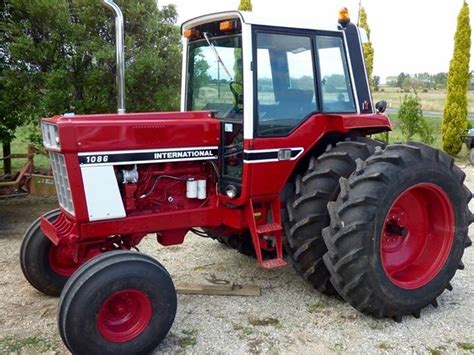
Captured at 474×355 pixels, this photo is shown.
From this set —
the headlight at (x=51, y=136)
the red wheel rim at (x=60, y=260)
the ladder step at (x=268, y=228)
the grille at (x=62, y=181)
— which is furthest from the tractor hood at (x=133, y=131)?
the red wheel rim at (x=60, y=260)

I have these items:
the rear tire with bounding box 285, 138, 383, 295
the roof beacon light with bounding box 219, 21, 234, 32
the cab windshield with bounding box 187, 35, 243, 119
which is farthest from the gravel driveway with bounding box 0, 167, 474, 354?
the roof beacon light with bounding box 219, 21, 234, 32

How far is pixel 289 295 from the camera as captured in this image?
14.7 ft

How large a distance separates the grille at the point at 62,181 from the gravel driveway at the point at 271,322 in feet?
2.99

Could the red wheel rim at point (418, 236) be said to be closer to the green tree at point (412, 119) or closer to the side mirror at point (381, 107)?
the side mirror at point (381, 107)

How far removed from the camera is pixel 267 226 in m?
4.23

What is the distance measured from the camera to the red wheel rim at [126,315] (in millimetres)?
3357

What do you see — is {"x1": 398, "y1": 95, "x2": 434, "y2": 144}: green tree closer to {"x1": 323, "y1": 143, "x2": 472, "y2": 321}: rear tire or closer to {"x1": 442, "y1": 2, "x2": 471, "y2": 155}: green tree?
→ {"x1": 442, "y1": 2, "x2": 471, "y2": 155}: green tree

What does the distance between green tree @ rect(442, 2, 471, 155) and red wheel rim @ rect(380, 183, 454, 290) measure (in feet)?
35.1

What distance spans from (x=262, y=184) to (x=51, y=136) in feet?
5.36

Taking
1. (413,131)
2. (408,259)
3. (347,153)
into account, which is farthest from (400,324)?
(413,131)

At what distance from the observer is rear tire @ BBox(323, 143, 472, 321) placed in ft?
12.3

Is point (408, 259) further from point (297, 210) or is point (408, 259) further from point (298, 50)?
point (298, 50)

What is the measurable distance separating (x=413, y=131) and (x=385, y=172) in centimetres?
1043

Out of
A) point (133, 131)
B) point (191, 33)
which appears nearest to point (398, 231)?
point (133, 131)
